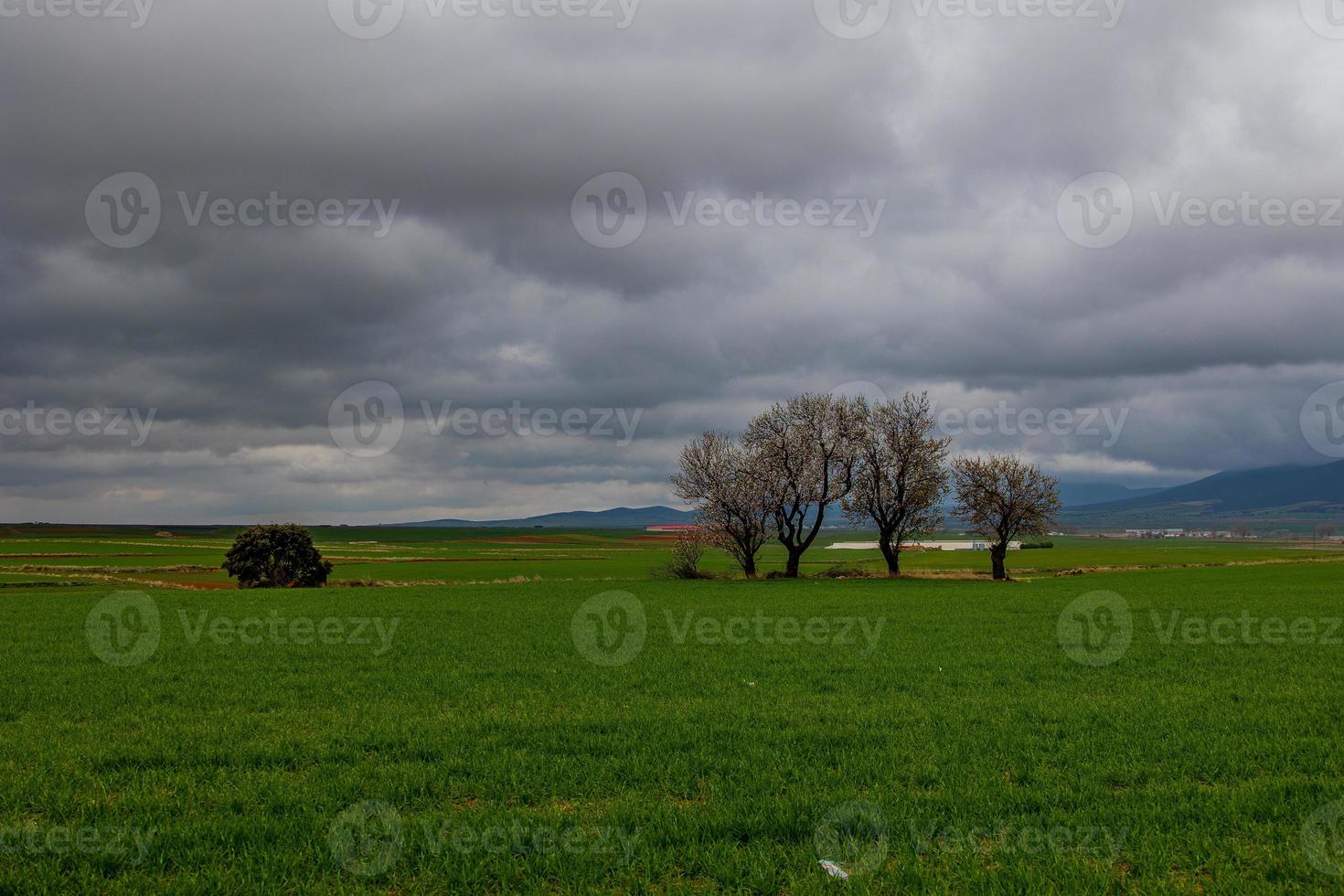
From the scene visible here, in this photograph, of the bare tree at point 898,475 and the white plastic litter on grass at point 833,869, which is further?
the bare tree at point 898,475

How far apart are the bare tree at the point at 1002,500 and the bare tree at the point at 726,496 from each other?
17066mm

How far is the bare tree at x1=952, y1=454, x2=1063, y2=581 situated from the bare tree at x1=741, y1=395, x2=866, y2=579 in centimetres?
1014

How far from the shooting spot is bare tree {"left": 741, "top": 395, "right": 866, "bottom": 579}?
63562mm

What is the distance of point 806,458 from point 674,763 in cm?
5367

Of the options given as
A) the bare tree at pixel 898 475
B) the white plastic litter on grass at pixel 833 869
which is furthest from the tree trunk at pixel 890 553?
the white plastic litter on grass at pixel 833 869

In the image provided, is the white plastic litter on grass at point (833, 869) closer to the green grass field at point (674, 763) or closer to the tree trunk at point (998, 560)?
the green grass field at point (674, 763)

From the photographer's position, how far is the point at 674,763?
448 inches

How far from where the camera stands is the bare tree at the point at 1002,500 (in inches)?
2517

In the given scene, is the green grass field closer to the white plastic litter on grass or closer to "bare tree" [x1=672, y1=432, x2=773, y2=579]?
the white plastic litter on grass

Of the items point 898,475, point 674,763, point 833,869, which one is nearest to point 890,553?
point 898,475

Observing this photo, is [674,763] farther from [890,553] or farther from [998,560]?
[998,560]

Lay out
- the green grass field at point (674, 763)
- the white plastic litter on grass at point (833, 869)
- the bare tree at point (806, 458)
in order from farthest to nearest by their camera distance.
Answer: the bare tree at point (806, 458) < the green grass field at point (674, 763) < the white plastic litter on grass at point (833, 869)

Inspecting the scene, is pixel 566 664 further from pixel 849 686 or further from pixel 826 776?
pixel 826 776

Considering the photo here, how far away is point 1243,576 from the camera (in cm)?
6253
